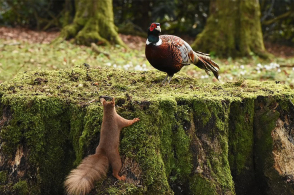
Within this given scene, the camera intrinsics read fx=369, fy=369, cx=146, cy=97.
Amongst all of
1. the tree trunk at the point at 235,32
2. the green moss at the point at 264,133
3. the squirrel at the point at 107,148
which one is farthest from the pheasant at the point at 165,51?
the tree trunk at the point at 235,32

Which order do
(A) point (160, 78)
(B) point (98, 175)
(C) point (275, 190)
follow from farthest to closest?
(A) point (160, 78)
(C) point (275, 190)
(B) point (98, 175)

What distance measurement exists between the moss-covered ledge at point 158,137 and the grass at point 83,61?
3123 mm

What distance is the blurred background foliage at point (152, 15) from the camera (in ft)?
44.2

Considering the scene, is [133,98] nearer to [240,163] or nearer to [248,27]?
[240,163]

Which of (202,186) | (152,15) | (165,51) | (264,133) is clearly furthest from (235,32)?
(202,186)

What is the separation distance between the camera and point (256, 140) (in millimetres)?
3684

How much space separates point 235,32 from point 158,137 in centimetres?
790

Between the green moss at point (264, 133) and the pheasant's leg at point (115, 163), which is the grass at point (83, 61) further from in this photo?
the pheasant's leg at point (115, 163)

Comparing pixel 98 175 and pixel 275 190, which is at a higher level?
pixel 98 175

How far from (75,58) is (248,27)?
16.6 ft

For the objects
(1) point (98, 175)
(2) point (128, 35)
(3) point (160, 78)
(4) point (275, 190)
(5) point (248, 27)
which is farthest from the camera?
(2) point (128, 35)

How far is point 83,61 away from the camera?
7.55 meters

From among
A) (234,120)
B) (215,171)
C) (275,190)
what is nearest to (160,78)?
(234,120)

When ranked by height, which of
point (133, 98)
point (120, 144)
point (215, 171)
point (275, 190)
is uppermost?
point (133, 98)
